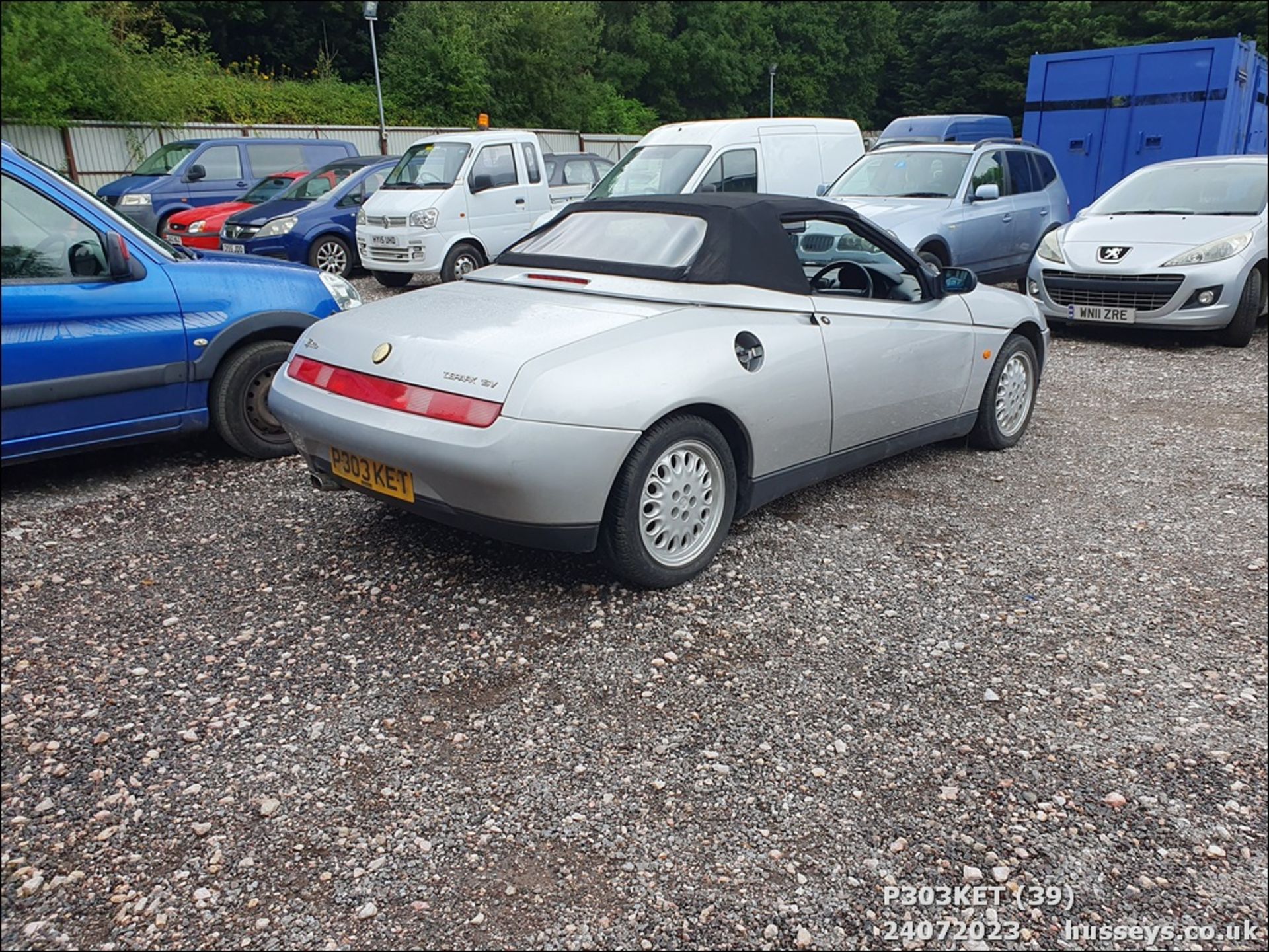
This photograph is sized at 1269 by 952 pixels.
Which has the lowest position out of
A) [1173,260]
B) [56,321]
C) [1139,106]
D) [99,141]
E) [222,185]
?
[1173,260]

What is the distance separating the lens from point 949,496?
472 centimetres

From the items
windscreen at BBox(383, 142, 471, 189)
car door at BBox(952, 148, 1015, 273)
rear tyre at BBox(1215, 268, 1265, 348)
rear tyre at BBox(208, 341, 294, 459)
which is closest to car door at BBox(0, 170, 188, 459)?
rear tyre at BBox(208, 341, 294, 459)

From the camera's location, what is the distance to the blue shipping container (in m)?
12.5

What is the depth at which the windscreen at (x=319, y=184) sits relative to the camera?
12.9m

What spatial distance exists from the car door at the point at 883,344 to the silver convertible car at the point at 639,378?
0.01 metres

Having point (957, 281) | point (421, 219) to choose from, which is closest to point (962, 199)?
point (957, 281)

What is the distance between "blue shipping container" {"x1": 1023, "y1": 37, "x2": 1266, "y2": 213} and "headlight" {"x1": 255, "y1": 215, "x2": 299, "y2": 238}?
33.1 ft

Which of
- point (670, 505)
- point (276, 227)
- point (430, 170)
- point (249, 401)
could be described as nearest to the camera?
point (670, 505)

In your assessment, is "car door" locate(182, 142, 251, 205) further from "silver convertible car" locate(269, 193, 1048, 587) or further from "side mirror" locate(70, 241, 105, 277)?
"side mirror" locate(70, 241, 105, 277)

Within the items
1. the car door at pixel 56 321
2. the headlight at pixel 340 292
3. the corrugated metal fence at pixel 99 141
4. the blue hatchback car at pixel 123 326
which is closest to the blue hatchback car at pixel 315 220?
the headlight at pixel 340 292

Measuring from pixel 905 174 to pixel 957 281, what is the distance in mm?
5922

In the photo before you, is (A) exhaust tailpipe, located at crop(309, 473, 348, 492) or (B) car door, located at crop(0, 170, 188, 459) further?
(A) exhaust tailpipe, located at crop(309, 473, 348, 492)

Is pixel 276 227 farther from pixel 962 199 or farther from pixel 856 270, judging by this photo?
pixel 856 270

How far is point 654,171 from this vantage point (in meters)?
10.8
